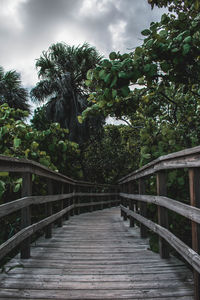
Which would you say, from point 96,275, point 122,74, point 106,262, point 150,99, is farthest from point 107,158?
point 122,74

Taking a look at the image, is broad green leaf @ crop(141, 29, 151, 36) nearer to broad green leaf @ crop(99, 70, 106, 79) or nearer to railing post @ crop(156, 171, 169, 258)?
broad green leaf @ crop(99, 70, 106, 79)

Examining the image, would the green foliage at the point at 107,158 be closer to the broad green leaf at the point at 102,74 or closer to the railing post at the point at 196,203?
the broad green leaf at the point at 102,74

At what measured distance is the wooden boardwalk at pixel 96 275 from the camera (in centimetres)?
195

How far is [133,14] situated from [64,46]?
10.7 metres

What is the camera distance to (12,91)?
1559 centimetres

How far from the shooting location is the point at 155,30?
246 cm

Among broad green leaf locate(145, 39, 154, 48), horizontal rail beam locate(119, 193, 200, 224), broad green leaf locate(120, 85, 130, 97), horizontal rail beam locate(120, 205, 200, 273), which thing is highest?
broad green leaf locate(145, 39, 154, 48)

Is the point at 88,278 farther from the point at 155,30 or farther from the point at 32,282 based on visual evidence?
the point at 155,30

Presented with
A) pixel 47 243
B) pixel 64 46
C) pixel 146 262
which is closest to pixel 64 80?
pixel 64 46

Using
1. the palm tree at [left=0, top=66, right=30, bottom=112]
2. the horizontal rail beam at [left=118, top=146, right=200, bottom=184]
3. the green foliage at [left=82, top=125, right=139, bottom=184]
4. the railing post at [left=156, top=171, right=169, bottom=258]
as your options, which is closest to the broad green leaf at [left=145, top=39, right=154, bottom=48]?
the horizontal rail beam at [left=118, top=146, right=200, bottom=184]

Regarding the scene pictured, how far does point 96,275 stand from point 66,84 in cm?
1243

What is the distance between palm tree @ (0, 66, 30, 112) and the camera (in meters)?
15.3

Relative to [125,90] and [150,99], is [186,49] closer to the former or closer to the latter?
[125,90]

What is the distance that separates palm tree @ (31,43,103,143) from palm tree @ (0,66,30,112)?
5.00ft
